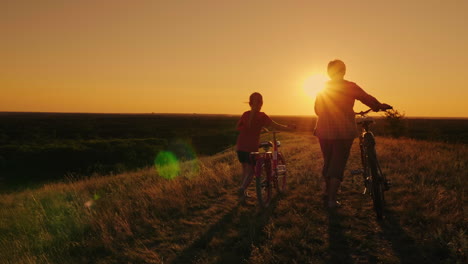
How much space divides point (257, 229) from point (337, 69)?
275 cm

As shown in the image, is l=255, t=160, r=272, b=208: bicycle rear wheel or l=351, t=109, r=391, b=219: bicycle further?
l=255, t=160, r=272, b=208: bicycle rear wheel

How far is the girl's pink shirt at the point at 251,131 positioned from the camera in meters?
6.30

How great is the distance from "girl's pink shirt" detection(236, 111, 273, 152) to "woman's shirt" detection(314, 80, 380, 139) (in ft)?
3.90

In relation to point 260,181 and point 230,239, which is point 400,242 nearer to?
point 230,239

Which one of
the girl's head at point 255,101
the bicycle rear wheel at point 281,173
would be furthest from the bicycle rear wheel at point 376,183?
the bicycle rear wheel at point 281,173

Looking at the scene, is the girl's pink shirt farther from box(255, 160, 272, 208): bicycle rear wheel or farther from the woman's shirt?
the woman's shirt

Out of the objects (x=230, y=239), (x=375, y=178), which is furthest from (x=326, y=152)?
(x=230, y=239)

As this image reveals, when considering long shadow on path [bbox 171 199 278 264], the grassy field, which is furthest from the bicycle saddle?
long shadow on path [bbox 171 199 278 264]

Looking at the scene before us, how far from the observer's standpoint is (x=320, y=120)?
18.5ft

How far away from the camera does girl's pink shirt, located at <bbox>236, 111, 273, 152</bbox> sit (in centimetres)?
630

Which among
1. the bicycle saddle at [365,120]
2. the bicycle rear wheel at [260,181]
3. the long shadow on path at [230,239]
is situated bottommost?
the long shadow on path at [230,239]

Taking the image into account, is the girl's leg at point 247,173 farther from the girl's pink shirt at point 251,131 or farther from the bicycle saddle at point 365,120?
the bicycle saddle at point 365,120

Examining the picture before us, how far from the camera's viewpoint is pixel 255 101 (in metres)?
6.11

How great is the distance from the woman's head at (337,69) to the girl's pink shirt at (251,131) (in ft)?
4.68
